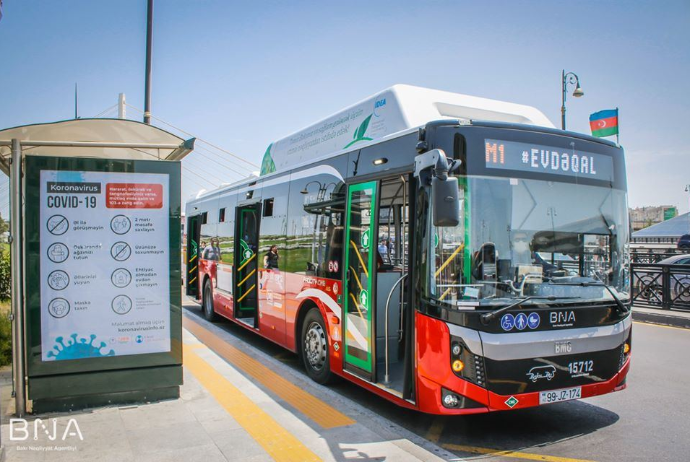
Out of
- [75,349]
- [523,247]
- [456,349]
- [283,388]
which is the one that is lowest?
[283,388]

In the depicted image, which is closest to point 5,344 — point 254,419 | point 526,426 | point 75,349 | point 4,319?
point 4,319

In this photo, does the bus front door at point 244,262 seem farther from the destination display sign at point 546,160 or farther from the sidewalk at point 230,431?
the destination display sign at point 546,160

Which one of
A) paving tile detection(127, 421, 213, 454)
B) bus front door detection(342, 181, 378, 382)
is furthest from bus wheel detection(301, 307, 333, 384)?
paving tile detection(127, 421, 213, 454)

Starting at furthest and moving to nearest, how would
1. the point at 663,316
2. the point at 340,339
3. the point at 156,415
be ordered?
the point at 663,316, the point at 340,339, the point at 156,415

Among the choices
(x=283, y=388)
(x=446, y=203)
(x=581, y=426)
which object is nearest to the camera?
(x=446, y=203)

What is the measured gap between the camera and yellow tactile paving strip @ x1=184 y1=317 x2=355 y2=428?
5.58m

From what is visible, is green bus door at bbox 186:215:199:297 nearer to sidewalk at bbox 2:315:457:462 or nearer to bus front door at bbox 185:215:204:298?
bus front door at bbox 185:215:204:298

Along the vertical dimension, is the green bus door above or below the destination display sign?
below

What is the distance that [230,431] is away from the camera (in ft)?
16.4

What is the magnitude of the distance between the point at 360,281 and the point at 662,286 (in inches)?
431

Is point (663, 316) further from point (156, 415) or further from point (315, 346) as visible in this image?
point (156, 415)

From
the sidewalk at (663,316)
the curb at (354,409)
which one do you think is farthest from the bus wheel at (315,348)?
the sidewalk at (663,316)

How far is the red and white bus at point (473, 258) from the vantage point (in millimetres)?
4707

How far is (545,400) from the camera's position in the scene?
4.82m
